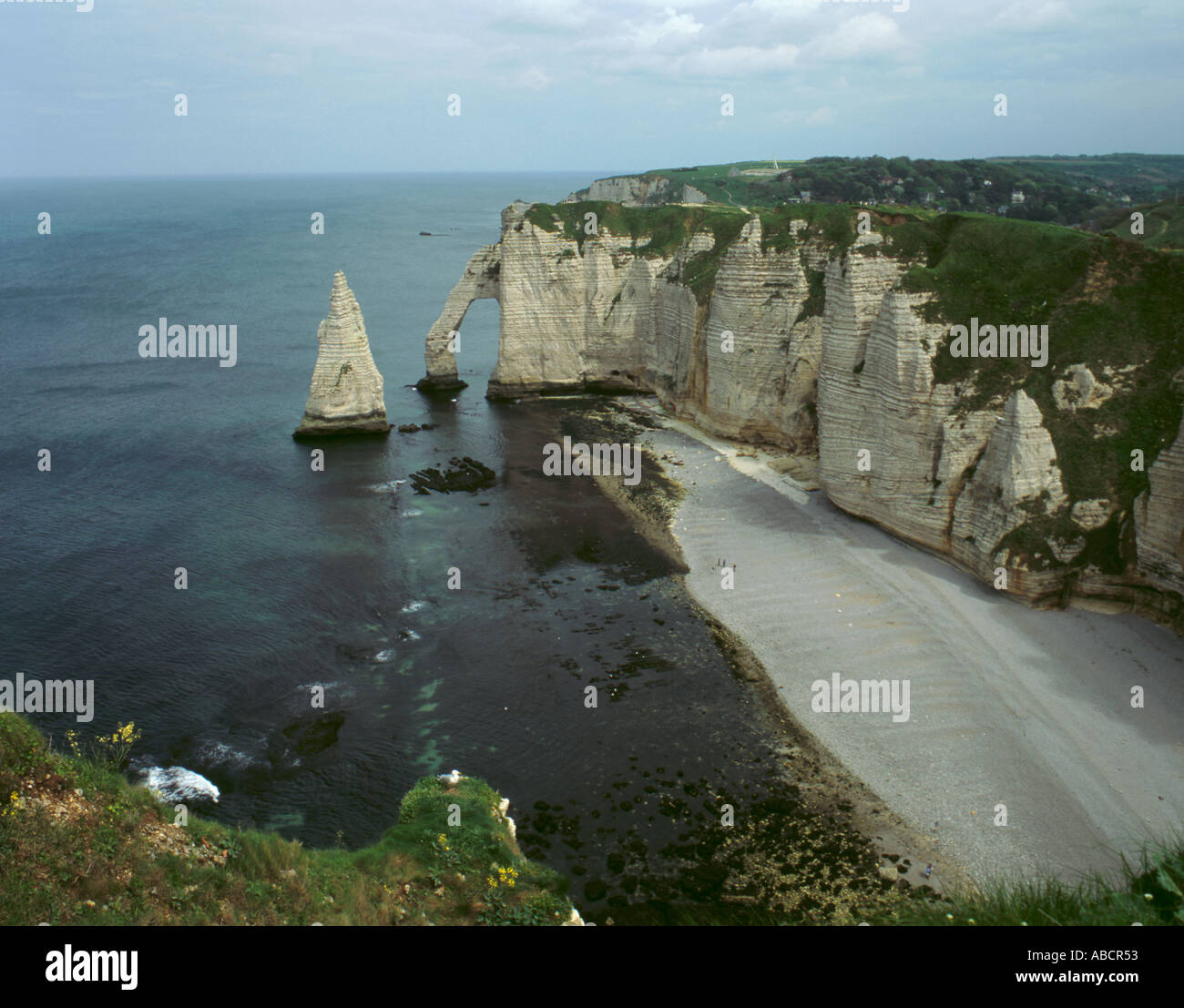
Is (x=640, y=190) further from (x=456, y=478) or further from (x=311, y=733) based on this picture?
(x=311, y=733)

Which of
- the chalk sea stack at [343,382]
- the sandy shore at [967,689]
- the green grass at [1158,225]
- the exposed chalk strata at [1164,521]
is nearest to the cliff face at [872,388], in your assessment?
the exposed chalk strata at [1164,521]

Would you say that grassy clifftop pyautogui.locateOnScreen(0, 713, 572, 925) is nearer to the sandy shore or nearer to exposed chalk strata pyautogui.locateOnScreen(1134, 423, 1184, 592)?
the sandy shore

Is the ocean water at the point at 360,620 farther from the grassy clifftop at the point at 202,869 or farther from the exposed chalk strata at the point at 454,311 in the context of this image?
the grassy clifftop at the point at 202,869

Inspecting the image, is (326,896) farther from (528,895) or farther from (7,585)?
(7,585)

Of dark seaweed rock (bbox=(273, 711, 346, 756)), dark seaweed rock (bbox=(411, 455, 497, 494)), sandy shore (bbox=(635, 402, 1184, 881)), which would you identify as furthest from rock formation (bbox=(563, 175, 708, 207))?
dark seaweed rock (bbox=(273, 711, 346, 756))

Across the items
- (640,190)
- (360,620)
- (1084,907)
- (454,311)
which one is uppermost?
(640,190)

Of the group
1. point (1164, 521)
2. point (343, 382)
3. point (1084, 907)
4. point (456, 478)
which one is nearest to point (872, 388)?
point (1164, 521)
